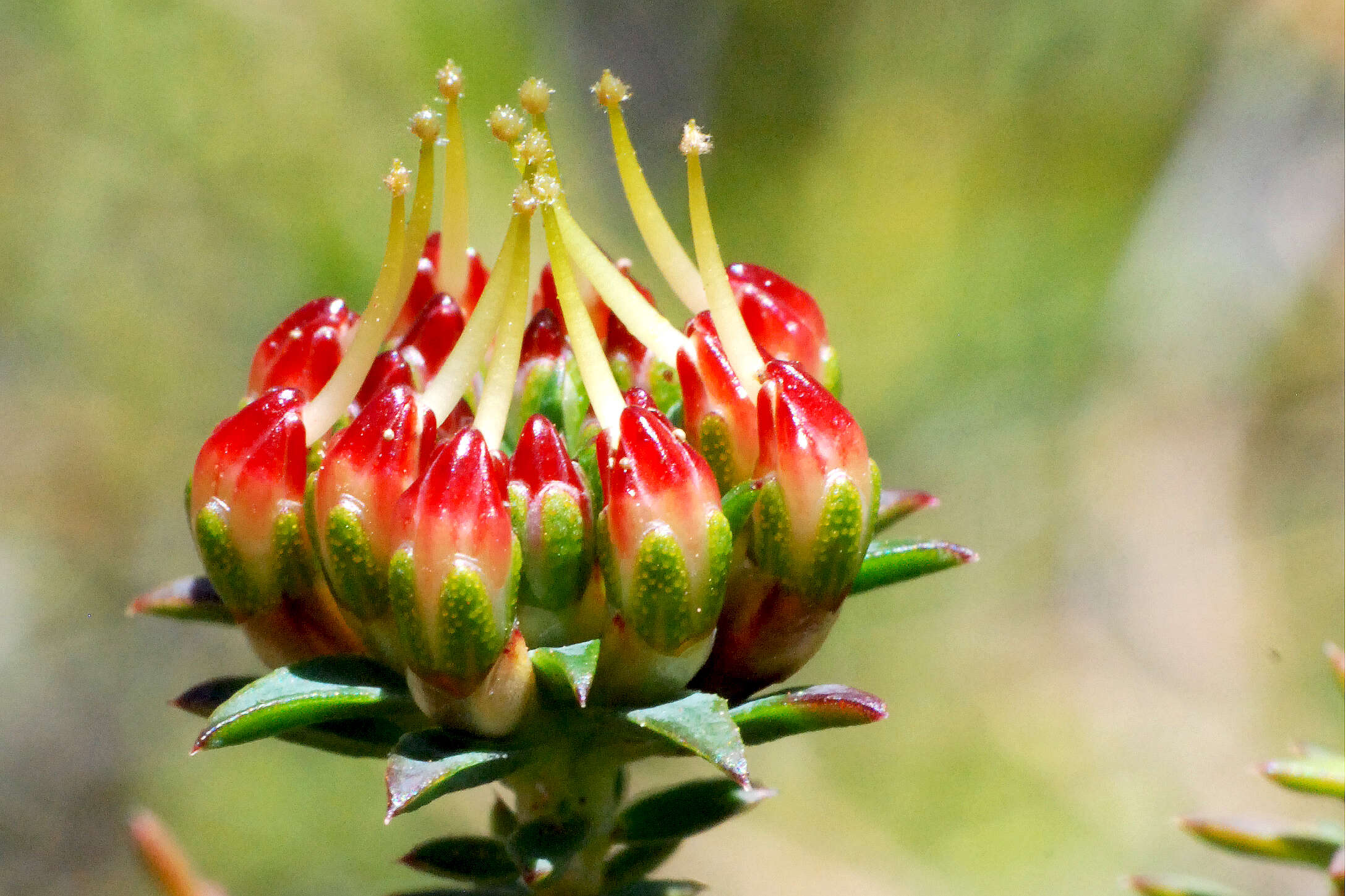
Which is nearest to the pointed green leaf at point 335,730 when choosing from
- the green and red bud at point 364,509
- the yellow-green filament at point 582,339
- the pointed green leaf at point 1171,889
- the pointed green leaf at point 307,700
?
the pointed green leaf at point 307,700

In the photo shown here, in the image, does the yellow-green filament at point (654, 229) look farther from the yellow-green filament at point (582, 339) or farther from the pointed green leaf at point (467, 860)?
the pointed green leaf at point (467, 860)

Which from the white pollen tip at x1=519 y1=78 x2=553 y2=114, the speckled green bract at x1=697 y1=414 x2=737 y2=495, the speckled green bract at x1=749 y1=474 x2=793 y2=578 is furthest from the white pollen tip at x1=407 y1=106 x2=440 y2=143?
the speckled green bract at x1=749 y1=474 x2=793 y2=578

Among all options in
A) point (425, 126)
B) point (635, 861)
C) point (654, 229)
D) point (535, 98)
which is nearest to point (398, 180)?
point (425, 126)

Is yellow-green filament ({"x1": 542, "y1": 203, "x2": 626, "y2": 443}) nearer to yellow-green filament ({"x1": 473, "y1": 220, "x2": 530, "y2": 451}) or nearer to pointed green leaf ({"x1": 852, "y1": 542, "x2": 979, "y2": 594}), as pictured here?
yellow-green filament ({"x1": 473, "y1": 220, "x2": 530, "y2": 451})

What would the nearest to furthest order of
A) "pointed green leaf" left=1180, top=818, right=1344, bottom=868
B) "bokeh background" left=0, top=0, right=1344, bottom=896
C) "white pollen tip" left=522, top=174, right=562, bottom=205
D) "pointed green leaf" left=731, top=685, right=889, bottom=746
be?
1. "pointed green leaf" left=731, top=685, right=889, bottom=746
2. "white pollen tip" left=522, top=174, right=562, bottom=205
3. "pointed green leaf" left=1180, top=818, right=1344, bottom=868
4. "bokeh background" left=0, top=0, right=1344, bottom=896

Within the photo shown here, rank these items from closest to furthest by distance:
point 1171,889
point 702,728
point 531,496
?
1. point 702,728
2. point 531,496
3. point 1171,889

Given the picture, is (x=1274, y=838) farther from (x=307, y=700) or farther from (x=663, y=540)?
(x=307, y=700)
